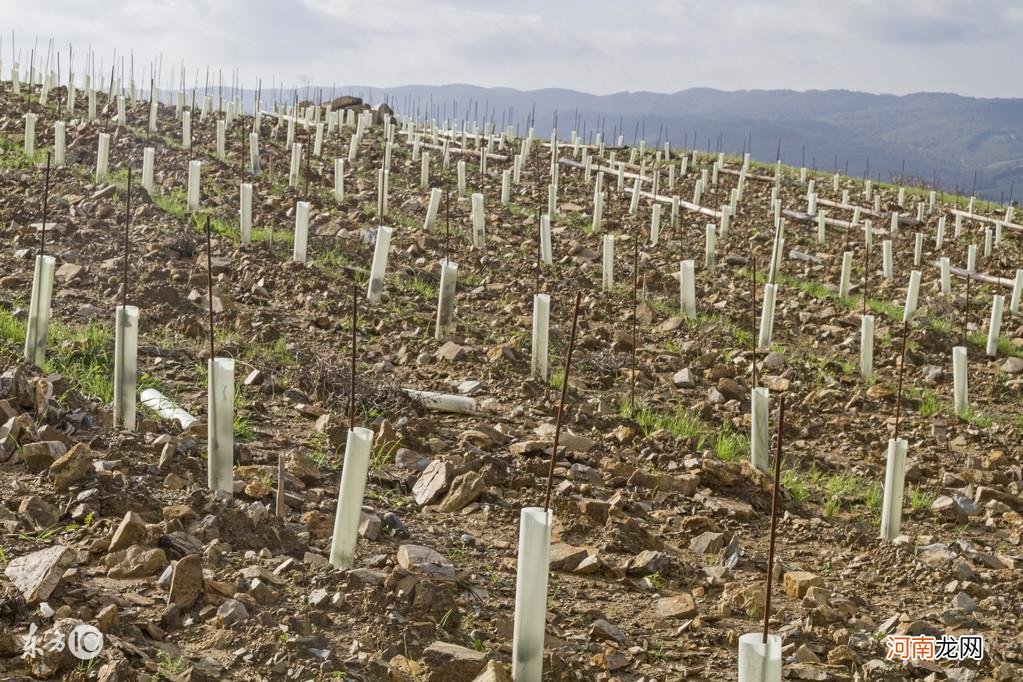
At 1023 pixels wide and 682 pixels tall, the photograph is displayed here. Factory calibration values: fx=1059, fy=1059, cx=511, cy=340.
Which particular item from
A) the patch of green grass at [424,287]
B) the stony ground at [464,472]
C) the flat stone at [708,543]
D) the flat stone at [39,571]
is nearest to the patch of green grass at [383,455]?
the stony ground at [464,472]

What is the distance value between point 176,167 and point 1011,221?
15307 mm

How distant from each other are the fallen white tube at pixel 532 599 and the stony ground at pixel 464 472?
153 millimetres

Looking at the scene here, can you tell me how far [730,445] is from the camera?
23.0ft

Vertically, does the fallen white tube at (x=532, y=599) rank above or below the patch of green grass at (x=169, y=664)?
above

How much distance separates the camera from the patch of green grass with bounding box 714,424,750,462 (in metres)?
6.90

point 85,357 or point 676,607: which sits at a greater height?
point 85,357

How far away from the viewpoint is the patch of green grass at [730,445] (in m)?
6.90

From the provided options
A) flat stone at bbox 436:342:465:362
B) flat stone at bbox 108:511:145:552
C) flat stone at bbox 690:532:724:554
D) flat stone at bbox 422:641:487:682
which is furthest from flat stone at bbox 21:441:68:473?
flat stone at bbox 436:342:465:362

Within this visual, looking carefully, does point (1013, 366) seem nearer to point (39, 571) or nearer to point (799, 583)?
point (799, 583)

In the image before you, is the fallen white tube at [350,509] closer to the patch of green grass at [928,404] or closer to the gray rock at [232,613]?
the gray rock at [232,613]

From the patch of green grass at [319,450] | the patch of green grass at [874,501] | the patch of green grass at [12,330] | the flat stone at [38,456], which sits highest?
the patch of green grass at [12,330]

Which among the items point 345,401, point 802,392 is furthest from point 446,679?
point 802,392

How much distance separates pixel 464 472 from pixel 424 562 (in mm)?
1322

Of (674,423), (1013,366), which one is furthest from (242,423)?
(1013,366)
